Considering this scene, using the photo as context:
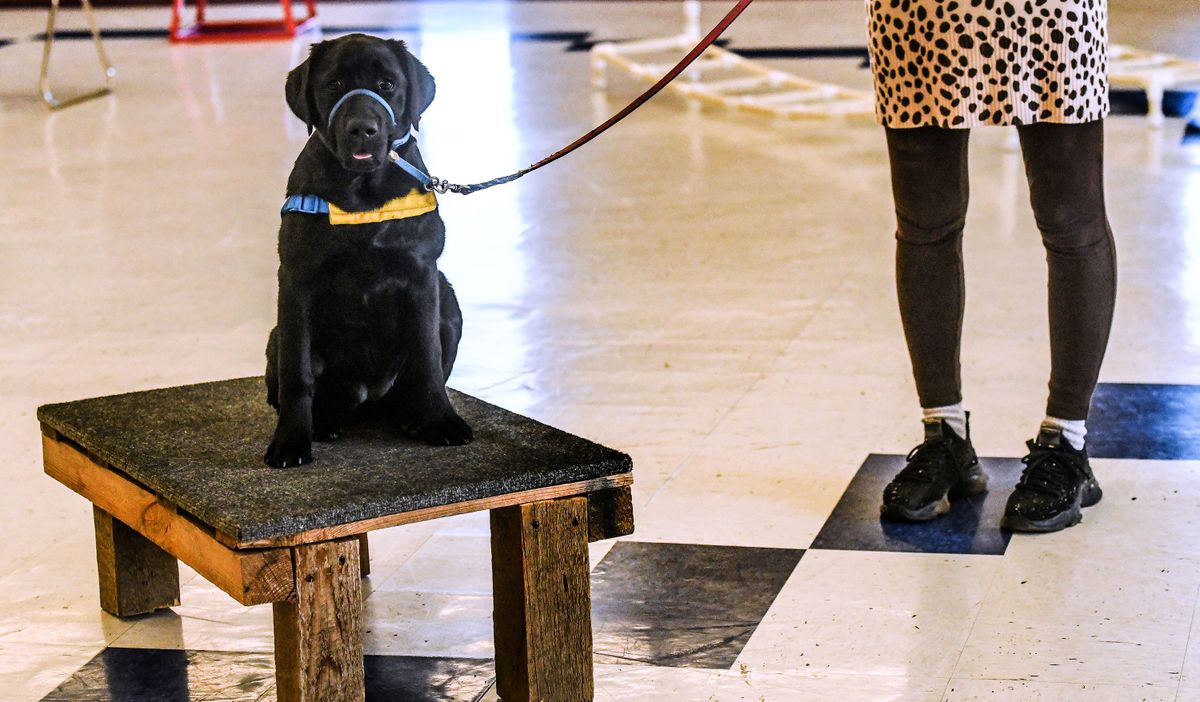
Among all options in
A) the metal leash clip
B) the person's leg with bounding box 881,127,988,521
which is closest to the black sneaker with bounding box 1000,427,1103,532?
the person's leg with bounding box 881,127,988,521

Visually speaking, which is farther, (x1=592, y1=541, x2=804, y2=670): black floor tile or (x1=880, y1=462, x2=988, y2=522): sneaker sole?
(x1=880, y1=462, x2=988, y2=522): sneaker sole

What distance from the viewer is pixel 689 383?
3016 millimetres

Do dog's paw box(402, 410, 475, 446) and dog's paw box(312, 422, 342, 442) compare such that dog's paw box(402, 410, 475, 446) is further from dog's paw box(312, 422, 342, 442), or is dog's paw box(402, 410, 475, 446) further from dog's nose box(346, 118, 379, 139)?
dog's nose box(346, 118, 379, 139)

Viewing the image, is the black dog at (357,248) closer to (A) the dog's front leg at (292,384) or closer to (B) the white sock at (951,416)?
(A) the dog's front leg at (292,384)

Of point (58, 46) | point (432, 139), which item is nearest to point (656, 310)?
point (432, 139)

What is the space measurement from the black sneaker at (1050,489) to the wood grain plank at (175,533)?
3.52 feet

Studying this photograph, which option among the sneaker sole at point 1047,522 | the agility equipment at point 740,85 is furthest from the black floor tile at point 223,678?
the agility equipment at point 740,85

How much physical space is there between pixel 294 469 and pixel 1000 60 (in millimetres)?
1051

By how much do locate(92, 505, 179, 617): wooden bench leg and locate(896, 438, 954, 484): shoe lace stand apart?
1.01 m

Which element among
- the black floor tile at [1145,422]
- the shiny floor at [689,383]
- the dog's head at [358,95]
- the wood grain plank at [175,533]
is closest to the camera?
the wood grain plank at [175,533]

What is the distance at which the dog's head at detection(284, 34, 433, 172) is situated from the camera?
1.71 meters

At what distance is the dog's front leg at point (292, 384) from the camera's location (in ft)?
5.85

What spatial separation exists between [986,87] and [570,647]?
934 millimetres

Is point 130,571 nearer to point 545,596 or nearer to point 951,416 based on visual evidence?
point 545,596
